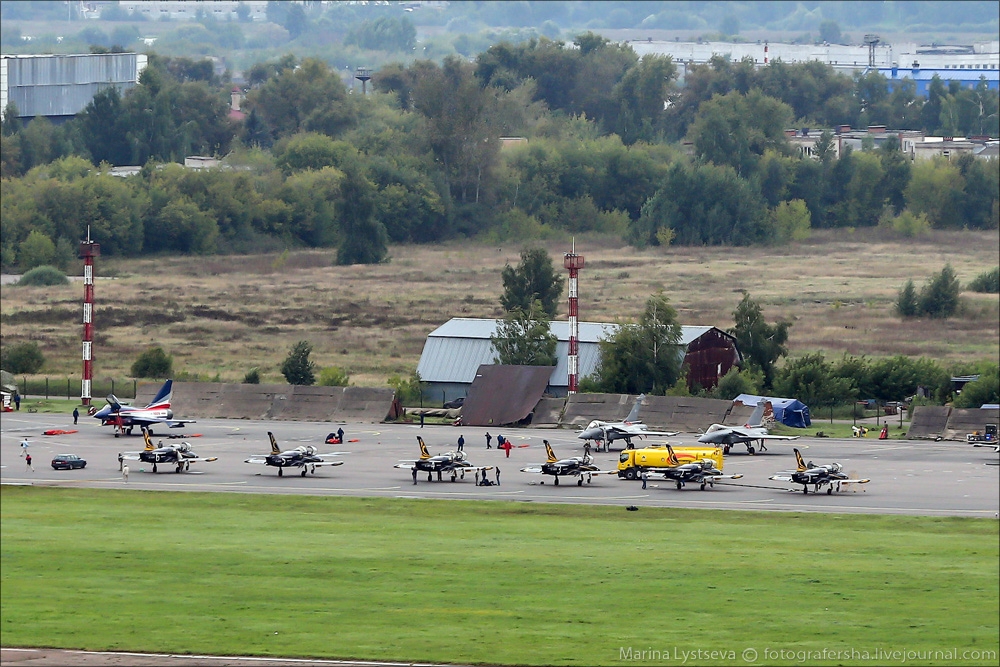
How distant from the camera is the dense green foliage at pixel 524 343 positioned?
290 feet

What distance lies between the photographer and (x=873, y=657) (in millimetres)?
35625

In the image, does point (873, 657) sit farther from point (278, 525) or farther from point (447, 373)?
point (447, 373)

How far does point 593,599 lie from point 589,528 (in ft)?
38.4

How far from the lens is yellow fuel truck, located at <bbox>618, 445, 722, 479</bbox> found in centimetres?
6431

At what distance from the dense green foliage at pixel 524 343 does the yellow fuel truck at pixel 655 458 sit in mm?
22428

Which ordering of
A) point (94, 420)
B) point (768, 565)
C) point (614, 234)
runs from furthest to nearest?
1. point (614, 234)
2. point (94, 420)
3. point (768, 565)

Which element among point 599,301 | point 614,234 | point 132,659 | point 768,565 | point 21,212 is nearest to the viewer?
point 132,659

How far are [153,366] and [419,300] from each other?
38.4 meters

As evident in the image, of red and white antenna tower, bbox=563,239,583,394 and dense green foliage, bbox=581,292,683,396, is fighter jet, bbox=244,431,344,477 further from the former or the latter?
dense green foliage, bbox=581,292,683,396

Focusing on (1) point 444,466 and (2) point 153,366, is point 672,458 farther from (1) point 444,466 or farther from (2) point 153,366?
(2) point 153,366

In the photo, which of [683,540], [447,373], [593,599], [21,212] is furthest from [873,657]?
[21,212]

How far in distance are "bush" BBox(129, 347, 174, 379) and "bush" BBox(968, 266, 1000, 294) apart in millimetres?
73482

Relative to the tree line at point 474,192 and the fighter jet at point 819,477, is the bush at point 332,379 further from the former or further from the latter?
the tree line at point 474,192

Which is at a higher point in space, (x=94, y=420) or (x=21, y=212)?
(x=21, y=212)
